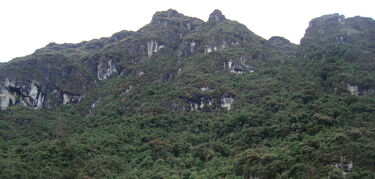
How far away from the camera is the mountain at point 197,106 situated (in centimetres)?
5081

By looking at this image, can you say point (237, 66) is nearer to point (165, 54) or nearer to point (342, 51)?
point (342, 51)

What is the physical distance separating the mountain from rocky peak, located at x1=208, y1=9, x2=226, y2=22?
1.43 feet

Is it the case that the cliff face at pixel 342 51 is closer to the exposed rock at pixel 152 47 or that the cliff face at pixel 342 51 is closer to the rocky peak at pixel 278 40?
the rocky peak at pixel 278 40

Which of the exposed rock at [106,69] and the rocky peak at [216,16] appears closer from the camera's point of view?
the exposed rock at [106,69]

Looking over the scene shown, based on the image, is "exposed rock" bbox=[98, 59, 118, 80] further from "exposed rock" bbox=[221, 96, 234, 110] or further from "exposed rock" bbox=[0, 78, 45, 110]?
"exposed rock" bbox=[221, 96, 234, 110]

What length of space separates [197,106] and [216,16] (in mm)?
48243

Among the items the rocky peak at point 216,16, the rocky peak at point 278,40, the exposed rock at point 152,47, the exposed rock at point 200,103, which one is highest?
the rocky peak at point 216,16

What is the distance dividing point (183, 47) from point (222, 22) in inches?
690

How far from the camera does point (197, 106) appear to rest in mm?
79625

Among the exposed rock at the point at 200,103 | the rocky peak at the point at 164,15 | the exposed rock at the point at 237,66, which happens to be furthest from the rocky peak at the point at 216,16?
the exposed rock at the point at 200,103

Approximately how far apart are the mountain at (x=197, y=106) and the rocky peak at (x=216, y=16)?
437 mm

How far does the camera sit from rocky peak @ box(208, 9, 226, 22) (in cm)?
12057

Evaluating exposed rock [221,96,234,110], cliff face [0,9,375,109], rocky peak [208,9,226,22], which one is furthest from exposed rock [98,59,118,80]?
rocky peak [208,9,226,22]

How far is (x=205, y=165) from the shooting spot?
56.8 metres
